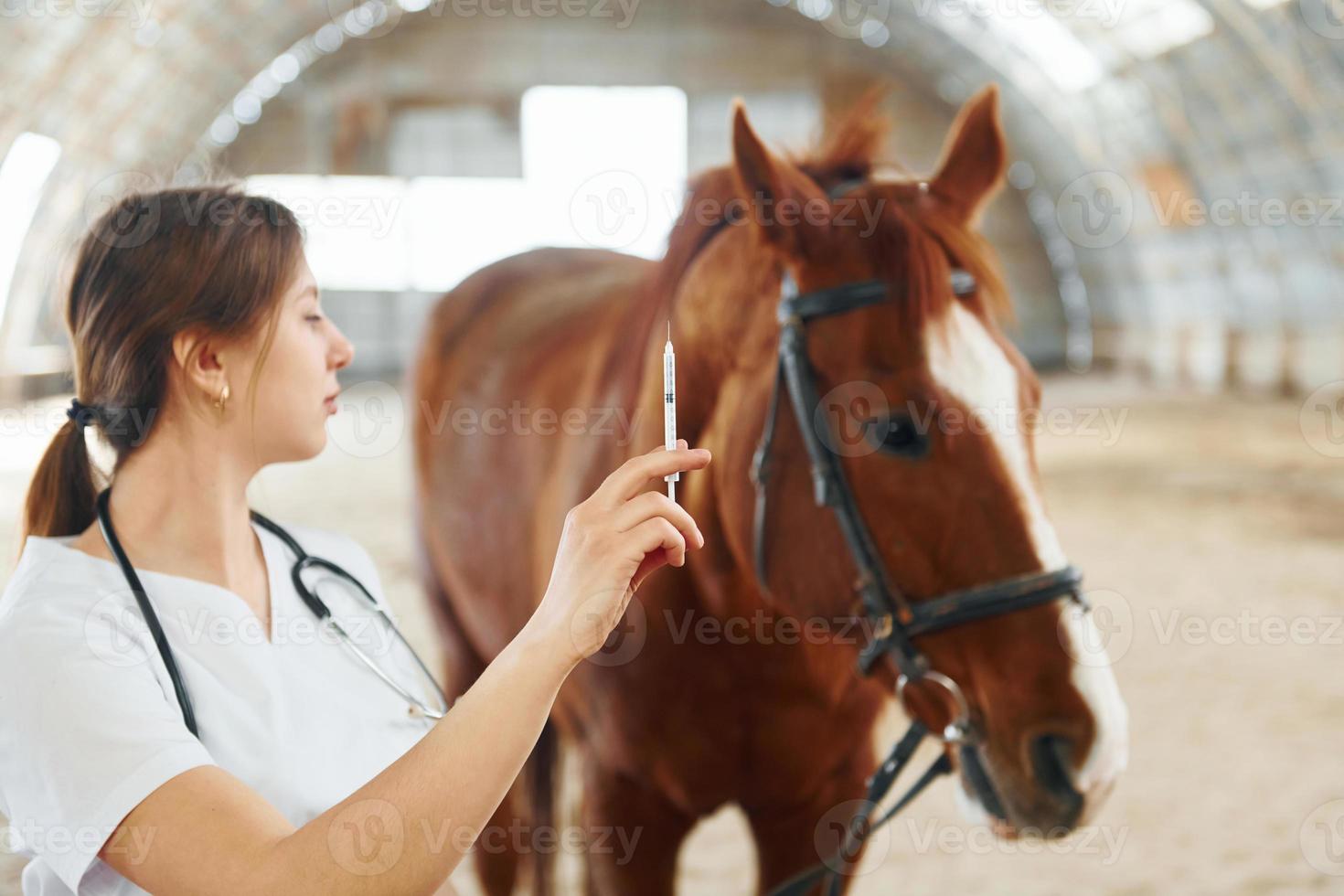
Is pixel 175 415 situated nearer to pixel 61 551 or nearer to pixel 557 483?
pixel 61 551

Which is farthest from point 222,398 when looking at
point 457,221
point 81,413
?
point 457,221

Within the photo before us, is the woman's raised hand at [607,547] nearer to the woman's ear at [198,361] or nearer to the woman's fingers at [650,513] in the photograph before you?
the woman's fingers at [650,513]

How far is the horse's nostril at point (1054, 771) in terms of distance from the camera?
4.42 feet

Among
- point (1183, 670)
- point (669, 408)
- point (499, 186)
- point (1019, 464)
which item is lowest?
point (1183, 670)

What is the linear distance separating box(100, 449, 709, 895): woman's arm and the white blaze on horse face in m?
0.63

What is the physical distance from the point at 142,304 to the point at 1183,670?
4.86m

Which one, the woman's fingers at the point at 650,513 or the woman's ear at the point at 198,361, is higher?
the woman's ear at the point at 198,361

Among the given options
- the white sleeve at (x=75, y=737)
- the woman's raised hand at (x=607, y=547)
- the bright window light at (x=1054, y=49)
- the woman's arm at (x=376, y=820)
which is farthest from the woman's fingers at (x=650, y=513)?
the bright window light at (x=1054, y=49)

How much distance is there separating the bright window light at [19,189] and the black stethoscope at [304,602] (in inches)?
515

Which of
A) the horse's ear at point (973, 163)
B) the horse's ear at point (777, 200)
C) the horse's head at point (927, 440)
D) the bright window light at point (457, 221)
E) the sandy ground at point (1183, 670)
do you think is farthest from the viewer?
the bright window light at point (457, 221)

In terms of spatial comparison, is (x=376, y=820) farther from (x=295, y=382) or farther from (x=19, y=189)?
(x=19, y=189)

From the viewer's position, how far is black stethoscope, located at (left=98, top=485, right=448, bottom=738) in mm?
988

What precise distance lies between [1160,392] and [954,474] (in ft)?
51.1

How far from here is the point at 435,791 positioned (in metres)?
0.83
